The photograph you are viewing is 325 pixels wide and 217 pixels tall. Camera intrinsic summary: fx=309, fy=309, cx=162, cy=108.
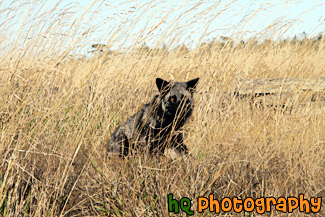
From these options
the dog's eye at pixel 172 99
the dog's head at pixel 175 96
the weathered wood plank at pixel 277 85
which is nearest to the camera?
the dog's eye at pixel 172 99

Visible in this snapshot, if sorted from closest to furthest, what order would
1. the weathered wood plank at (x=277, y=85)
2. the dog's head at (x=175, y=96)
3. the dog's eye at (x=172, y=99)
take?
the dog's eye at (x=172, y=99)
the dog's head at (x=175, y=96)
the weathered wood plank at (x=277, y=85)

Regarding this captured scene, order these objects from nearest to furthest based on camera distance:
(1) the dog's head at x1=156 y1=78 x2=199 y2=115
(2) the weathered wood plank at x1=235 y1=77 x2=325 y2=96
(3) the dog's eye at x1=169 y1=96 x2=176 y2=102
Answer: (3) the dog's eye at x1=169 y1=96 x2=176 y2=102 < (1) the dog's head at x1=156 y1=78 x2=199 y2=115 < (2) the weathered wood plank at x1=235 y1=77 x2=325 y2=96

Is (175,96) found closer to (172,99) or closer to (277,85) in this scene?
(172,99)

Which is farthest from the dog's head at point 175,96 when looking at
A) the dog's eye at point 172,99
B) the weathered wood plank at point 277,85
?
the weathered wood plank at point 277,85

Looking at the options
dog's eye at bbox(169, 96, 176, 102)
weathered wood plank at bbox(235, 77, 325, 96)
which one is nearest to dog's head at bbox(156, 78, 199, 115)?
dog's eye at bbox(169, 96, 176, 102)

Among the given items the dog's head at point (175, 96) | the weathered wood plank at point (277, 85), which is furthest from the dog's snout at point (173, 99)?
the weathered wood plank at point (277, 85)

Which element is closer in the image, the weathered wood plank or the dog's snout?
the dog's snout

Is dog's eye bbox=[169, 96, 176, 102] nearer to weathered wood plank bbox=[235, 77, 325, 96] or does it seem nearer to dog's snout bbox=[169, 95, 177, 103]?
dog's snout bbox=[169, 95, 177, 103]

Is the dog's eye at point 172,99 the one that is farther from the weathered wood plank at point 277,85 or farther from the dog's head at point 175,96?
the weathered wood plank at point 277,85

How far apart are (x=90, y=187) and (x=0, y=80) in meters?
2.08

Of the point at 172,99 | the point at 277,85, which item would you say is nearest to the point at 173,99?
the point at 172,99

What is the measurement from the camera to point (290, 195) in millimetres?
2463

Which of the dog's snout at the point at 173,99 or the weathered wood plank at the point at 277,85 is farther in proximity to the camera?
the weathered wood plank at the point at 277,85

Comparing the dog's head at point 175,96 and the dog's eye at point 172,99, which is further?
the dog's head at point 175,96
